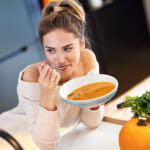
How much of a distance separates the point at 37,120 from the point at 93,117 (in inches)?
8.6

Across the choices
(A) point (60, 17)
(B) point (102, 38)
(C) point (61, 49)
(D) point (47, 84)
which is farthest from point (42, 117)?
(B) point (102, 38)

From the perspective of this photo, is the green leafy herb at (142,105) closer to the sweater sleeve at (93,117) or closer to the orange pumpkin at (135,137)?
the orange pumpkin at (135,137)

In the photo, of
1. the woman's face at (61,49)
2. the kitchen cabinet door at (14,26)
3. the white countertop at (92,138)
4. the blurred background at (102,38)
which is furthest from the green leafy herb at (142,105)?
the kitchen cabinet door at (14,26)

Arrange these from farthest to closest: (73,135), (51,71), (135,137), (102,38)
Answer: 1. (102,38)
2. (73,135)
3. (51,71)
4. (135,137)

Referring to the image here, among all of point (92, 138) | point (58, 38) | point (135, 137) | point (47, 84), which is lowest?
point (92, 138)

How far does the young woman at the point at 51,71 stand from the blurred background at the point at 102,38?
0.08 metres

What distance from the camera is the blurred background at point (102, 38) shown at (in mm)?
1053

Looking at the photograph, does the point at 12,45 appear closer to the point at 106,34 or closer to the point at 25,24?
the point at 25,24

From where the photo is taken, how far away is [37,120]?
949mm

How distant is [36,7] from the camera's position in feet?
4.01

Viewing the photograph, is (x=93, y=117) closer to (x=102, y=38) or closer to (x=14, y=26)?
(x=14, y=26)

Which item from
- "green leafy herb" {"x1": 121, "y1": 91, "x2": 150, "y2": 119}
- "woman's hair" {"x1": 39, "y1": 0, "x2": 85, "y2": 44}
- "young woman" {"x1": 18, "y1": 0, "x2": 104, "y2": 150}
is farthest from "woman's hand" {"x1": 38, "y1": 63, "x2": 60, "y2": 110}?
"green leafy herb" {"x1": 121, "y1": 91, "x2": 150, "y2": 119}

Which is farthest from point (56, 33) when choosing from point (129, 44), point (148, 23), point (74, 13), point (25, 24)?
point (148, 23)

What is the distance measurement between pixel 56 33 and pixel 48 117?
0.94ft
